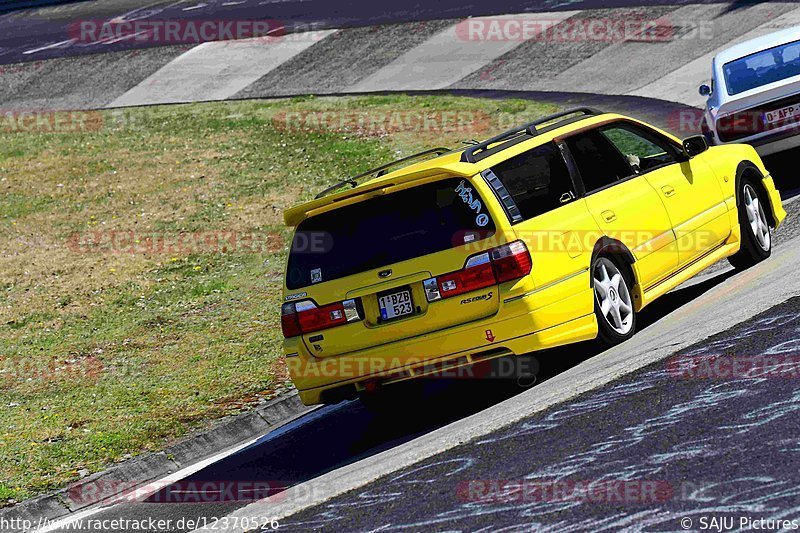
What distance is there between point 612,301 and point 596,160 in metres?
1.18

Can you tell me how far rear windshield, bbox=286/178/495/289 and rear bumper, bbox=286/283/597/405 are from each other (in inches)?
21.8

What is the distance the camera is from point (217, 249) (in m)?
17.0

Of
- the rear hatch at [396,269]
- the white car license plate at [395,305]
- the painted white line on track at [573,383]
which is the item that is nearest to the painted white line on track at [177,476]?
the rear hatch at [396,269]

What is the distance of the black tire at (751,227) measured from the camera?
11.0 metres

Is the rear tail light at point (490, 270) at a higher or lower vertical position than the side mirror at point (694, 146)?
lower

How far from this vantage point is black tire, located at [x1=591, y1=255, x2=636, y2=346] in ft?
30.0

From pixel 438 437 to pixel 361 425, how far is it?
1.59 m

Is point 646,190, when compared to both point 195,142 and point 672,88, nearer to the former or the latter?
point 672,88

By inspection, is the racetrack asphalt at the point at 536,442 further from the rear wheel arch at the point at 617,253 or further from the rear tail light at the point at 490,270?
the rear tail light at the point at 490,270

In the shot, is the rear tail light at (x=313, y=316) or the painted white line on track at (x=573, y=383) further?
the rear tail light at (x=313, y=316)

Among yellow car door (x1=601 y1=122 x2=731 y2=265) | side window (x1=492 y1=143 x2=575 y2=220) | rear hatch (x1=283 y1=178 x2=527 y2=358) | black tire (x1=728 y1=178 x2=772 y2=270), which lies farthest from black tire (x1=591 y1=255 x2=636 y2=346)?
black tire (x1=728 y1=178 x2=772 y2=270)

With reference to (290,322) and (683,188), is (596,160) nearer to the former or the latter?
(683,188)

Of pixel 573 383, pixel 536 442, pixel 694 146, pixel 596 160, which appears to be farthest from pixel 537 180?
pixel 536 442

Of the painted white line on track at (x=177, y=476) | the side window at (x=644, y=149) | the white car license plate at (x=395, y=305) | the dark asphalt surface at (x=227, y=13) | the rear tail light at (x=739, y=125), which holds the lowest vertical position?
the painted white line on track at (x=177, y=476)
